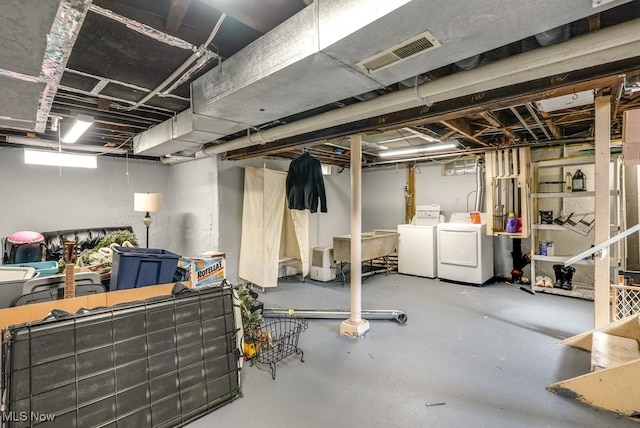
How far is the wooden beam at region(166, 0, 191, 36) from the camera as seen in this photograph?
1.59 metres

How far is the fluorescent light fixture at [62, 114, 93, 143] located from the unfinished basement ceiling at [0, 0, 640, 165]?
119 millimetres

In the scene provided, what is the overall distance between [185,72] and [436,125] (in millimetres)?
3156

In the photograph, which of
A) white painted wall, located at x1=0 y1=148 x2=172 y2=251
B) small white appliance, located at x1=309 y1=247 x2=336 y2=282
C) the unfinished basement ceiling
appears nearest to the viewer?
the unfinished basement ceiling

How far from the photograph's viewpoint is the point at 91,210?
5223 millimetres

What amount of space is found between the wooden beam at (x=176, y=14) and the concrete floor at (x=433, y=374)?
2504 millimetres

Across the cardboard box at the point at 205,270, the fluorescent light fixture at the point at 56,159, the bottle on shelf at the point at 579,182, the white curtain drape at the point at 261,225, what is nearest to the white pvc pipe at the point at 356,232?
the cardboard box at the point at 205,270

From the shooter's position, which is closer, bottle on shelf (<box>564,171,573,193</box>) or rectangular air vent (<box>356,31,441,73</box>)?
rectangular air vent (<box>356,31,441,73</box>)

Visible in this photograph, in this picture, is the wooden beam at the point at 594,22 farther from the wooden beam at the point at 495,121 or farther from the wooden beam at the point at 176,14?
the wooden beam at the point at 176,14

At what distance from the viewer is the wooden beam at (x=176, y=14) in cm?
159

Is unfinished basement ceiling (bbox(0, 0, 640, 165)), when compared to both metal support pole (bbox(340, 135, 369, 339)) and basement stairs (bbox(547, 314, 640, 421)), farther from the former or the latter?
basement stairs (bbox(547, 314, 640, 421))

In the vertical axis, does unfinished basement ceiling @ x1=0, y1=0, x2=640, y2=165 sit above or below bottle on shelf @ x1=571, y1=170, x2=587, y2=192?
above

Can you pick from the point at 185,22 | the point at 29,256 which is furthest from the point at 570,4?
the point at 29,256

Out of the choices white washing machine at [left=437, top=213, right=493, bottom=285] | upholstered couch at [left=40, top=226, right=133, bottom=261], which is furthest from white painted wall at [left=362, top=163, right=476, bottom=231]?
upholstered couch at [left=40, top=226, right=133, bottom=261]

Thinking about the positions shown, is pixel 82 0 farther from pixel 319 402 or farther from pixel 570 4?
pixel 319 402
